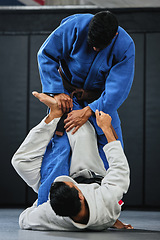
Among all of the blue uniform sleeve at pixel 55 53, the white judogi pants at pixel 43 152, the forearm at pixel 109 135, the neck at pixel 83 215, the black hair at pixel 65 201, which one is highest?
the blue uniform sleeve at pixel 55 53

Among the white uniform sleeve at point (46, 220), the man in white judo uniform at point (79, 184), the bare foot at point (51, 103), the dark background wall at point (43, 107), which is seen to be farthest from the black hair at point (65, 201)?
the dark background wall at point (43, 107)

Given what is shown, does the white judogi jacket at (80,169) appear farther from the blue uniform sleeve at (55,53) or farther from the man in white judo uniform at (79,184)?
the blue uniform sleeve at (55,53)

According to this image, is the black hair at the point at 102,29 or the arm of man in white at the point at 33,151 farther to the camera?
the arm of man in white at the point at 33,151

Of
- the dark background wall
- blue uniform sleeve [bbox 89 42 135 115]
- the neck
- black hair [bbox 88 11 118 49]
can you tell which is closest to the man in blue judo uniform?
blue uniform sleeve [bbox 89 42 135 115]

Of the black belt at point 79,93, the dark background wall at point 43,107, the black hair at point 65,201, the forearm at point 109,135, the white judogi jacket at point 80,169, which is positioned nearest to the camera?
the black hair at point 65,201

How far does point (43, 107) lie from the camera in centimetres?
526

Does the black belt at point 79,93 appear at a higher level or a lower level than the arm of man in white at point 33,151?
higher

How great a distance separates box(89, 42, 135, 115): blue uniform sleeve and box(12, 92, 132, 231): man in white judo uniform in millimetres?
112

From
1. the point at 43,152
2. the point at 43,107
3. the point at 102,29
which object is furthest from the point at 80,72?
the point at 43,107

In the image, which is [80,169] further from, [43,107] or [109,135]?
[43,107]

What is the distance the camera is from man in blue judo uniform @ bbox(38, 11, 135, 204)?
2.38 m

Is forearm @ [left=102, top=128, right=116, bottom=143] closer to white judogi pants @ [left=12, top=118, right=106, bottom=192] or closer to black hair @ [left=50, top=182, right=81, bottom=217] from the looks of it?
white judogi pants @ [left=12, top=118, right=106, bottom=192]

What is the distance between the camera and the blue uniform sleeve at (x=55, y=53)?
2426 millimetres

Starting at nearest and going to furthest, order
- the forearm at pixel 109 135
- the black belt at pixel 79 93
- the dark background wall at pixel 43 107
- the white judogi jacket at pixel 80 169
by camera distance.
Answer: the white judogi jacket at pixel 80 169 → the forearm at pixel 109 135 → the black belt at pixel 79 93 → the dark background wall at pixel 43 107
